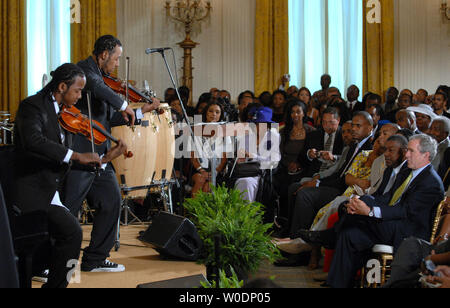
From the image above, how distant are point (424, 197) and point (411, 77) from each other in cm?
782

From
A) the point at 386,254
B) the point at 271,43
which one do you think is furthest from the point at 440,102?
the point at 271,43

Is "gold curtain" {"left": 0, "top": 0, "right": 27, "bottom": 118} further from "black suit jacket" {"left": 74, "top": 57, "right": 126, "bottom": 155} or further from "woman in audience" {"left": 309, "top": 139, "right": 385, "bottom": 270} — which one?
"woman in audience" {"left": 309, "top": 139, "right": 385, "bottom": 270}

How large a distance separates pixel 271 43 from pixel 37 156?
8.24 m

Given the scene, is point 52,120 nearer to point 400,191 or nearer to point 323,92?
point 400,191

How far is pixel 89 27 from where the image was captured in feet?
35.6

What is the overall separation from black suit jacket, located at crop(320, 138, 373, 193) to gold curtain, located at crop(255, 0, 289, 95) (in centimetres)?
556

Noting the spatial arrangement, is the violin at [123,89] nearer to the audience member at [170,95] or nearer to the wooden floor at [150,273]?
the wooden floor at [150,273]

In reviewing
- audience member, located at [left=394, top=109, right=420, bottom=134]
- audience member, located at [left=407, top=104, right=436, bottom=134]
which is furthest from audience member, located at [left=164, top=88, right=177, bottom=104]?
audience member, located at [left=394, top=109, right=420, bottom=134]

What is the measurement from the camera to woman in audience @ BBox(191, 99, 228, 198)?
633 centimetres

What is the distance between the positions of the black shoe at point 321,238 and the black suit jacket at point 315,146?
4.94 ft

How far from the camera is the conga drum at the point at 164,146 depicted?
19.1ft

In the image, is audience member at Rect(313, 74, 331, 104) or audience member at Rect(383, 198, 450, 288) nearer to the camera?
audience member at Rect(383, 198, 450, 288)

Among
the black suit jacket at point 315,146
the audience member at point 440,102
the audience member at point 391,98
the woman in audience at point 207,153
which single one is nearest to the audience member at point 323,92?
the audience member at point 391,98
